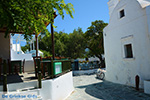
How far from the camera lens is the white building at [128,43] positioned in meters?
7.62

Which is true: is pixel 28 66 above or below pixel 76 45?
below

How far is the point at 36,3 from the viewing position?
14.7ft

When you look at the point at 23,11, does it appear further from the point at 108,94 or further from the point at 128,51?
the point at 128,51

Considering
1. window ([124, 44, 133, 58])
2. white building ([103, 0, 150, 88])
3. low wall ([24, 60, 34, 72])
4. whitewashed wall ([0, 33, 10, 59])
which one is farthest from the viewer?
low wall ([24, 60, 34, 72])

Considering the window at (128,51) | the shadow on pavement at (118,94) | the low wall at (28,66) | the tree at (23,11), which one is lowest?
the shadow on pavement at (118,94)

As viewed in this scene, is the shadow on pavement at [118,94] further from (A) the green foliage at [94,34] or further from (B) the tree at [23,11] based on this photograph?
(A) the green foliage at [94,34]

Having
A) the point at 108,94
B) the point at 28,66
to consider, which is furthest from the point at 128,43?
the point at 28,66

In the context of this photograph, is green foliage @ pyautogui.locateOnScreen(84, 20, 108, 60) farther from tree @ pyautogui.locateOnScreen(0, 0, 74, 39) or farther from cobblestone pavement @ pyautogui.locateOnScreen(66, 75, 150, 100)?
tree @ pyautogui.locateOnScreen(0, 0, 74, 39)

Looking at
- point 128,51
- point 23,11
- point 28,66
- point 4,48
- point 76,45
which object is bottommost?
point 28,66

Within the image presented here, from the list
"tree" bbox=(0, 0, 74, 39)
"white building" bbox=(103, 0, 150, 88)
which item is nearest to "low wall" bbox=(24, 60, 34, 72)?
"tree" bbox=(0, 0, 74, 39)

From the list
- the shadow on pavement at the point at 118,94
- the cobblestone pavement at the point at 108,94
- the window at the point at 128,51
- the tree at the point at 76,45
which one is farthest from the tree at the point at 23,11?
the tree at the point at 76,45

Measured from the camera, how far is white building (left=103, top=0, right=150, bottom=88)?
25.0ft

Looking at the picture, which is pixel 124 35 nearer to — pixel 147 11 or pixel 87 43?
pixel 147 11

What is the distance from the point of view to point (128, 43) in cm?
887
